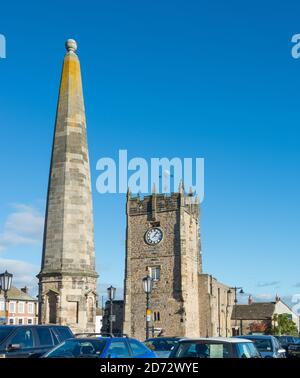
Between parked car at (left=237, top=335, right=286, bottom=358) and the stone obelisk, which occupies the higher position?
the stone obelisk

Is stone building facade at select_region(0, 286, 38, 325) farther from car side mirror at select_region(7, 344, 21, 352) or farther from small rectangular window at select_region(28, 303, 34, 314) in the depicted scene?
car side mirror at select_region(7, 344, 21, 352)

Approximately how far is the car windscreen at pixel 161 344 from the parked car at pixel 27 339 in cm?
570

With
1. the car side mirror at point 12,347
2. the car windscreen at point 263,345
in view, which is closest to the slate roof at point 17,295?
the car windscreen at point 263,345

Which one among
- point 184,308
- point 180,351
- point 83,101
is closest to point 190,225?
point 184,308

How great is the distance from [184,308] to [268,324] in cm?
2725

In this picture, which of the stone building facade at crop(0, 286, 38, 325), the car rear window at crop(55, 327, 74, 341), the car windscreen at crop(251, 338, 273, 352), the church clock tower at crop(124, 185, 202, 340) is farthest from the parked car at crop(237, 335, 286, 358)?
the stone building facade at crop(0, 286, 38, 325)

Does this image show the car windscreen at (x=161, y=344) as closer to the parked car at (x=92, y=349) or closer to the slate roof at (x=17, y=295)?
the parked car at (x=92, y=349)

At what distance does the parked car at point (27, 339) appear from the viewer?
44.9 feet

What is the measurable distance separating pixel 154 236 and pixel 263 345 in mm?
54685

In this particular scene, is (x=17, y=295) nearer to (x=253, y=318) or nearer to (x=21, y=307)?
(x=21, y=307)

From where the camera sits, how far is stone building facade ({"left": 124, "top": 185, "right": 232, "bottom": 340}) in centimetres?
6812

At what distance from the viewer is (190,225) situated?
74.6m

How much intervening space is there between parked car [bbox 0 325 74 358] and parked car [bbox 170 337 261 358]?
4.44m

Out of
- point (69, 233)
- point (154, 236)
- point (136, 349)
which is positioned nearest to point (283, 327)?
point (154, 236)
